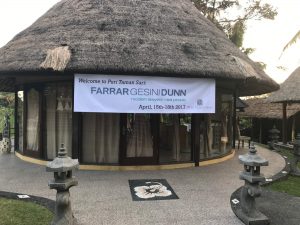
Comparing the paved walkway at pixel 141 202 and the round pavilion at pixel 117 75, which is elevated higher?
the round pavilion at pixel 117 75

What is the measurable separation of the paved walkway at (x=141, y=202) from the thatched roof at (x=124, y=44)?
253 centimetres

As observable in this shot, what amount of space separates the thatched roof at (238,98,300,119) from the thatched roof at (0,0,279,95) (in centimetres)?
946

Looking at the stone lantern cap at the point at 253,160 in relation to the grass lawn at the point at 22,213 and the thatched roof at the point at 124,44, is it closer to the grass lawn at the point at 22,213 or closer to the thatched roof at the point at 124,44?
the grass lawn at the point at 22,213

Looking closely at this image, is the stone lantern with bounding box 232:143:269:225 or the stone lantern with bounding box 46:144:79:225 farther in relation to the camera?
the stone lantern with bounding box 232:143:269:225

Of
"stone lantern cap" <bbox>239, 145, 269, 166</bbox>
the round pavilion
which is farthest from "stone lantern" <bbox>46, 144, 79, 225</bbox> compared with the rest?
the round pavilion

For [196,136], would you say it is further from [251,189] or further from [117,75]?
[251,189]

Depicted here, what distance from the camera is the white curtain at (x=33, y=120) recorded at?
32.2ft

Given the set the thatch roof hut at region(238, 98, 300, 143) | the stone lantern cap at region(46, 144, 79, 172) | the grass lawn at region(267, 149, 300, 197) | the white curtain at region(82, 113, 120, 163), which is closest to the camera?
the stone lantern cap at region(46, 144, 79, 172)

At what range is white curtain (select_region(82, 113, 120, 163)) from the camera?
8.98m

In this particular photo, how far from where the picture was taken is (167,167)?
9070 mm

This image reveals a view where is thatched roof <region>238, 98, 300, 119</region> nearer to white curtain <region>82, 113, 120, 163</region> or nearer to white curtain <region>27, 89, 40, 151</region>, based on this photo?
white curtain <region>82, 113, 120, 163</region>

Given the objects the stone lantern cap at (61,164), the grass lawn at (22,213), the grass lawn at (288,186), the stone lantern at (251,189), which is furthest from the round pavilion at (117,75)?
the stone lantern at (251,189)

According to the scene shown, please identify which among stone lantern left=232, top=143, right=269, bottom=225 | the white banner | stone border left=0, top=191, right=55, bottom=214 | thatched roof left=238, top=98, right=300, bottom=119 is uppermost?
the white banner

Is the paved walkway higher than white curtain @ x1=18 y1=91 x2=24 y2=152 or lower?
lower
